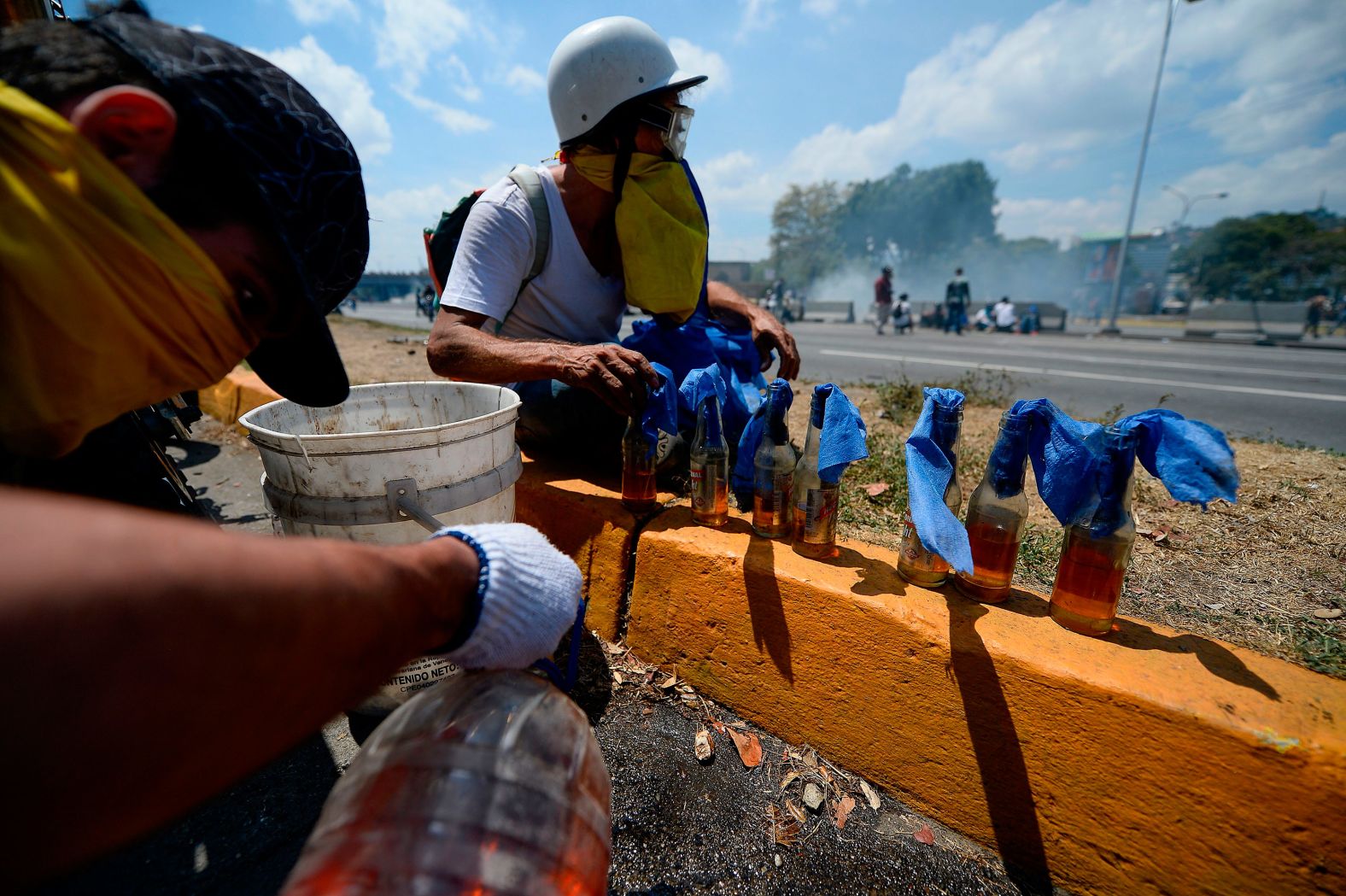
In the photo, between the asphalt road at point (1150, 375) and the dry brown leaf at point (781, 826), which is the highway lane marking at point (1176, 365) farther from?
the dry brown leaf at point (781, 826)

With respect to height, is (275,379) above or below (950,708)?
above

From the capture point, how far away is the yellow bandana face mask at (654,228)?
2.50m

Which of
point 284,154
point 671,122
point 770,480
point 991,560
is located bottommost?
point 991,560

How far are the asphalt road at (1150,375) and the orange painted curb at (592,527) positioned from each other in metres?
3.76

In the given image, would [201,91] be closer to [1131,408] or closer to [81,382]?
[81,382]

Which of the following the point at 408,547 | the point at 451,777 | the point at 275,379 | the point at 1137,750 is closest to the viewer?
the point at 408,547

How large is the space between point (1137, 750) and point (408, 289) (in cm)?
7496

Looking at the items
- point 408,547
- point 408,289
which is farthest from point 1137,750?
point 408,289

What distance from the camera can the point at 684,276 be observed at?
260cm

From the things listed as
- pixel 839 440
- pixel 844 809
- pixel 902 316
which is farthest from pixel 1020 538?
pixel 902 316

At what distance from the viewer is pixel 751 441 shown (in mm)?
2145

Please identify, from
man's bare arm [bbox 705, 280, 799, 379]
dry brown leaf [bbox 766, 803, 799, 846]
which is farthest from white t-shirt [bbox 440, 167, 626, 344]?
dry brown leaf [bbox 766, 803, 799, 846]

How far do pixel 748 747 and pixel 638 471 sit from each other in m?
1.01

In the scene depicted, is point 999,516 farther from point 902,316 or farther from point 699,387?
point 902,316
